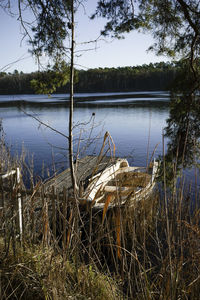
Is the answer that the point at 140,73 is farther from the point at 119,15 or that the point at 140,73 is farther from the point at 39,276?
the point at 39,276

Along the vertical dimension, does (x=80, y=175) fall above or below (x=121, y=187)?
below

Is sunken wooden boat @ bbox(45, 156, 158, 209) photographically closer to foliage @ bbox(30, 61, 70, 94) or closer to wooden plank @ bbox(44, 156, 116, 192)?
wooden plank @ bbox(44, 156, 116, 192)

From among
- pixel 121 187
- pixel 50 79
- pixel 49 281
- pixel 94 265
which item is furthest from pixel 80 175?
pixel 49 281

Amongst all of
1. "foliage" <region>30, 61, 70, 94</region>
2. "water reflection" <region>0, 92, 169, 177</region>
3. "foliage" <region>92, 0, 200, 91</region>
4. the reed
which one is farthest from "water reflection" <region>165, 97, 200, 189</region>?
the reed

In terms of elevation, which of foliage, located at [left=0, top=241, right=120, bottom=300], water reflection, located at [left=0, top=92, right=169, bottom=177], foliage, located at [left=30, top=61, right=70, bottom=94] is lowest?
water reflection, located at [left=0, top=92, right=169, bottom=177]

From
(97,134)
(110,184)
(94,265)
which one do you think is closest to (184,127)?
(110,184)

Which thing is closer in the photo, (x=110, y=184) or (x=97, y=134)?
(x=110, y=184)

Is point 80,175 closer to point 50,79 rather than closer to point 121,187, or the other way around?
point 50,79

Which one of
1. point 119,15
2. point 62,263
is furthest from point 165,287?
point 119,15

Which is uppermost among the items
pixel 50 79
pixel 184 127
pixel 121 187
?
pixel 50 79

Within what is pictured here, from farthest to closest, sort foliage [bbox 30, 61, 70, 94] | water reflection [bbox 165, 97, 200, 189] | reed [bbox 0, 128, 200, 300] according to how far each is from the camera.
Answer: water reflection [bbox 165, 97, 200, 189] < foliage [bbox 30, 61, 70, 94] < reed [bbox 0, 128, 200, 300]

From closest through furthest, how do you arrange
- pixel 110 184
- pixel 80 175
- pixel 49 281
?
pixel 49 281 → pixel 80 175 → pixel 110 184

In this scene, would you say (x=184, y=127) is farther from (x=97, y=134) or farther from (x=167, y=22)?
(x=97, y=134)

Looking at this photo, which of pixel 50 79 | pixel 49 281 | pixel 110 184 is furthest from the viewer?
pixel 110 184
